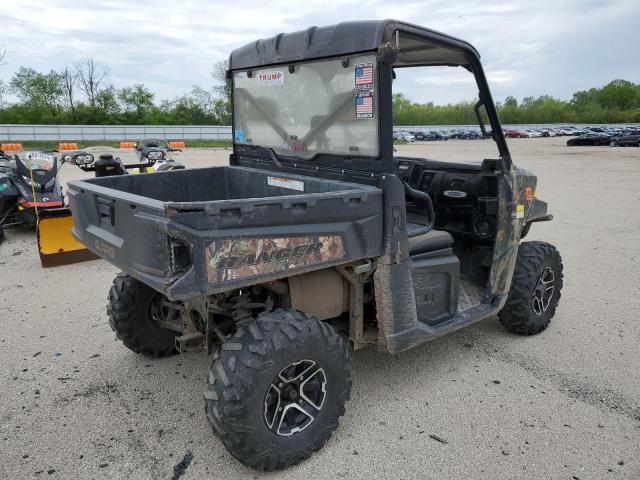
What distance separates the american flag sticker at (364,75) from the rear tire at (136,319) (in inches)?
80.6

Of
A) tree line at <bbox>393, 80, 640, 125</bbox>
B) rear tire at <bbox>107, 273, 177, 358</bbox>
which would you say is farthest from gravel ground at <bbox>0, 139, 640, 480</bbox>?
tree line at <bbox>393, 80, 640, 125</bbox>

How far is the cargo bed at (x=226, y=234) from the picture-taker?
7.67ft

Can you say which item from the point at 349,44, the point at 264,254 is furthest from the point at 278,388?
the point at 349,44

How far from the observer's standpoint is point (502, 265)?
3902 mm

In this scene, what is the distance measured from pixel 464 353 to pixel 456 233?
3.12ft

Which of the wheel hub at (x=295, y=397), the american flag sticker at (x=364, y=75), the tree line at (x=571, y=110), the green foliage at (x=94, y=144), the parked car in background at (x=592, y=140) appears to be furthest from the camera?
the tree line at (x=571, y=110)

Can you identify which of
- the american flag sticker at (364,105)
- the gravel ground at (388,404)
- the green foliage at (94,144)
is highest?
the green foliage at (94,144)

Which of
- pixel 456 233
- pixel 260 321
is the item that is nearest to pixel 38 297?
pixel 260 321

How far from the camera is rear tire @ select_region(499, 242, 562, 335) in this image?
4.23 meters

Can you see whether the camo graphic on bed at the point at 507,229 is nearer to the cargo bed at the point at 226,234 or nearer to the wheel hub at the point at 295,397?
the cargo bed at the point at 226,234

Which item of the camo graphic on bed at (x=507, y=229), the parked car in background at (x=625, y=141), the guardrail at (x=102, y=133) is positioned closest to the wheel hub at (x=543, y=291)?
the camo graphic on bed at (x=507, y=229)

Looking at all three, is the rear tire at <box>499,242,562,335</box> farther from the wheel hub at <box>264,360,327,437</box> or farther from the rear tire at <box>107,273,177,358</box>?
the rear tire at <box>107,273,177,358</box>

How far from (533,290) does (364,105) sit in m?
2.31

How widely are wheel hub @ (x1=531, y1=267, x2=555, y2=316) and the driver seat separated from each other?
3.81 feet
